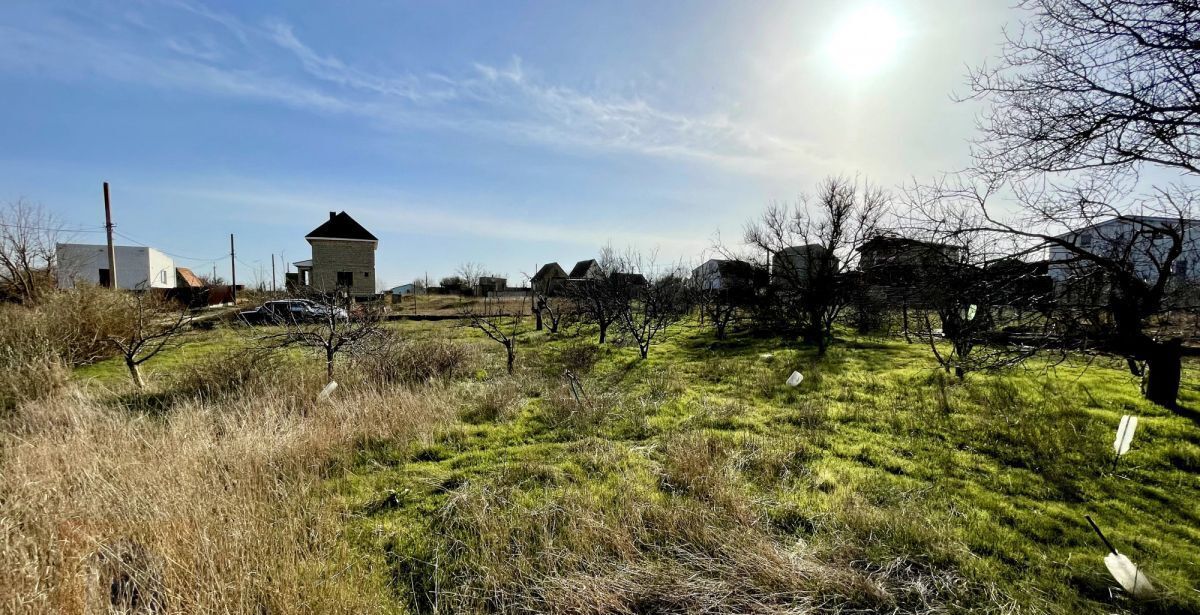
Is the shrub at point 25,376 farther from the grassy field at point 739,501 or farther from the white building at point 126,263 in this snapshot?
the white building at point 126,263

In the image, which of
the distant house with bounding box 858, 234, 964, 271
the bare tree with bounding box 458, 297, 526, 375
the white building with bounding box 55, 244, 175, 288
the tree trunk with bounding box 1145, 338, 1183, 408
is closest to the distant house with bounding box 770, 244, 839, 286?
the distant house with bounding box 858, 234, 964, 271

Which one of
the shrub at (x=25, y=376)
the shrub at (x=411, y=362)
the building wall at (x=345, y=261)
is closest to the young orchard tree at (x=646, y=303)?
the shrub at (x=411, y=362)

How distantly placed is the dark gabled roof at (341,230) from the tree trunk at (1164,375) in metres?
33.3

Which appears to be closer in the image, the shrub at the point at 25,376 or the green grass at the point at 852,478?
the green grass at the point at 852,478

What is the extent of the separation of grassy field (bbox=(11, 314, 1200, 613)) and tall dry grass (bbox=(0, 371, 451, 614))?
66 millimetres

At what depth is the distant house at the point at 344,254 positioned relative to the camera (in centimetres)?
2827

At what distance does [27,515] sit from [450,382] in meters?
5.26

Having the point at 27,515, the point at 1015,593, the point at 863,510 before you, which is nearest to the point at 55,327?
the point at 27,515

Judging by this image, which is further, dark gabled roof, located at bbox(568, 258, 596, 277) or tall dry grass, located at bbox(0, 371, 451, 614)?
dark gabled roof, located at bbox(568, 258, 596, 277)

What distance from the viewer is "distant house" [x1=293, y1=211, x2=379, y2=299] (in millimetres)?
28266

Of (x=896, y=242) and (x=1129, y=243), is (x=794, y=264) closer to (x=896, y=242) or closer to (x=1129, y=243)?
(x=896, y=242)

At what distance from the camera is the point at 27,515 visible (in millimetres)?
2756

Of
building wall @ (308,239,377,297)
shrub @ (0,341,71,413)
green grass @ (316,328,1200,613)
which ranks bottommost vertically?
green grass @ (316,328,1200,613)

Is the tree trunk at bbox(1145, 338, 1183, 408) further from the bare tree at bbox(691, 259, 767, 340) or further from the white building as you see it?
the white building
